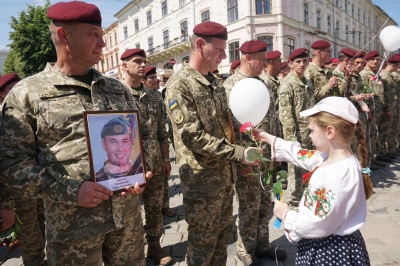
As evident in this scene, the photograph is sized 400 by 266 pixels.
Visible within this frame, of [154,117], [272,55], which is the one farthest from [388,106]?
[154,117]

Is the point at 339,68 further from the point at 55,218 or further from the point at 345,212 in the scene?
the point at 55,218

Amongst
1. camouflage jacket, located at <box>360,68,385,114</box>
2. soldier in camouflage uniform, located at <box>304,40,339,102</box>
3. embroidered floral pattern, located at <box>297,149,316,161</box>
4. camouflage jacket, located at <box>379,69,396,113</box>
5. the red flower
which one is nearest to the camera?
embroidered floral pattern, located at <box>297,149,316,161</box>

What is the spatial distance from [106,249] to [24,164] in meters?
0.77

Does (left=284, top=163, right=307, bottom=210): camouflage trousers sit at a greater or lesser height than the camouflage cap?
lesser

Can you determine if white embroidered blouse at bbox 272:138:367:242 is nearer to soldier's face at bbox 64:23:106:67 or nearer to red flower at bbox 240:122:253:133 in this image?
red flower at bbox 240:122:253:133

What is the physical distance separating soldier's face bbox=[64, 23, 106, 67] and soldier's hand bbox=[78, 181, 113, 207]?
29.6 inches

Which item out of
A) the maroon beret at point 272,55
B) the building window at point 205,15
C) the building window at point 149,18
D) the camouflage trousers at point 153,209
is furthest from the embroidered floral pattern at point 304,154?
the building window at point 149,18

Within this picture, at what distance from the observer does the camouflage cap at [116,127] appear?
1.69 meters

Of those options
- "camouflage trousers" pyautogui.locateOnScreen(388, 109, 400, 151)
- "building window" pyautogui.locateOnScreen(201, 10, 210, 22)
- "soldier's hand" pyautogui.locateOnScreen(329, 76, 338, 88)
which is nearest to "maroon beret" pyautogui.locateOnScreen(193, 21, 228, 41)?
"soldier's hand" pyautogui.locateOnScreen(329, 76, 338, 88)

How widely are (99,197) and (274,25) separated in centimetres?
2556

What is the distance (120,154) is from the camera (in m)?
1.73

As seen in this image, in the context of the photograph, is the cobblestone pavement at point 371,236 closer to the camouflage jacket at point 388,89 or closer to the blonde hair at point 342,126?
the blonde hair at point 342,126

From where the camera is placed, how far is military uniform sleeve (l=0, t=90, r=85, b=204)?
Result: 1648 mm

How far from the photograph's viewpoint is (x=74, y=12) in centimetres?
170
